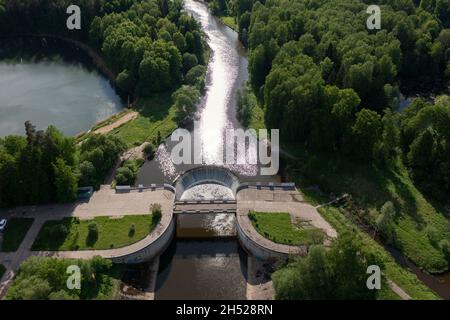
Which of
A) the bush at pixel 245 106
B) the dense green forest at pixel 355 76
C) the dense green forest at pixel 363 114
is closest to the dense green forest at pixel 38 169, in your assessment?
the dense green forest at pixel 363 114

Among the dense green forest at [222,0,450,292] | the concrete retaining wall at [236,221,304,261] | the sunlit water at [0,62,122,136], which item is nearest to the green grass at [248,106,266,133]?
the dense green forest at [222,0,450,292]

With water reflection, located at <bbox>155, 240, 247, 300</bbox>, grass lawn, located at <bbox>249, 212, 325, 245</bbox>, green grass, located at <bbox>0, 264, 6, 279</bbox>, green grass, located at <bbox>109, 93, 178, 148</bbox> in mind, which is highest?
green grass, located at <bbox>109, 93, 178, 148</bbox>

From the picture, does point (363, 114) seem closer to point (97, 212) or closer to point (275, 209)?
point (275, 209)

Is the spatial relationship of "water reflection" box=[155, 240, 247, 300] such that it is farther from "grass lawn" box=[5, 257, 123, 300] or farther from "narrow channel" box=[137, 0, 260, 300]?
"grass lawn" box=[5, 257, 123, 300]

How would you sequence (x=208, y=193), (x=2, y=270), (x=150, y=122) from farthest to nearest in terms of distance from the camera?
(x=150, y=122) → (x=208, y=193) → (x=2, y=270)

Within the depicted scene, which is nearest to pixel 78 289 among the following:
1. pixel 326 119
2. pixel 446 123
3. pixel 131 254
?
pixel 131 254

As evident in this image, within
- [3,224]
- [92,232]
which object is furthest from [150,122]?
[3,224]

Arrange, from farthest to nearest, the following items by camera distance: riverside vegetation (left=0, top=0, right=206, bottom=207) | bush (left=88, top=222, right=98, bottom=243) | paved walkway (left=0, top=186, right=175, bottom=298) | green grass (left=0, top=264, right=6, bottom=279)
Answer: riverside vegetation (left=0, top=0, right=206, bottom=207), bush (left=88, top=222, right=98, bottom=243), paved walkway (left=0, top=186, right=175, bottom=298), green grass (left=0, top=264, right=6, bottom=279)
